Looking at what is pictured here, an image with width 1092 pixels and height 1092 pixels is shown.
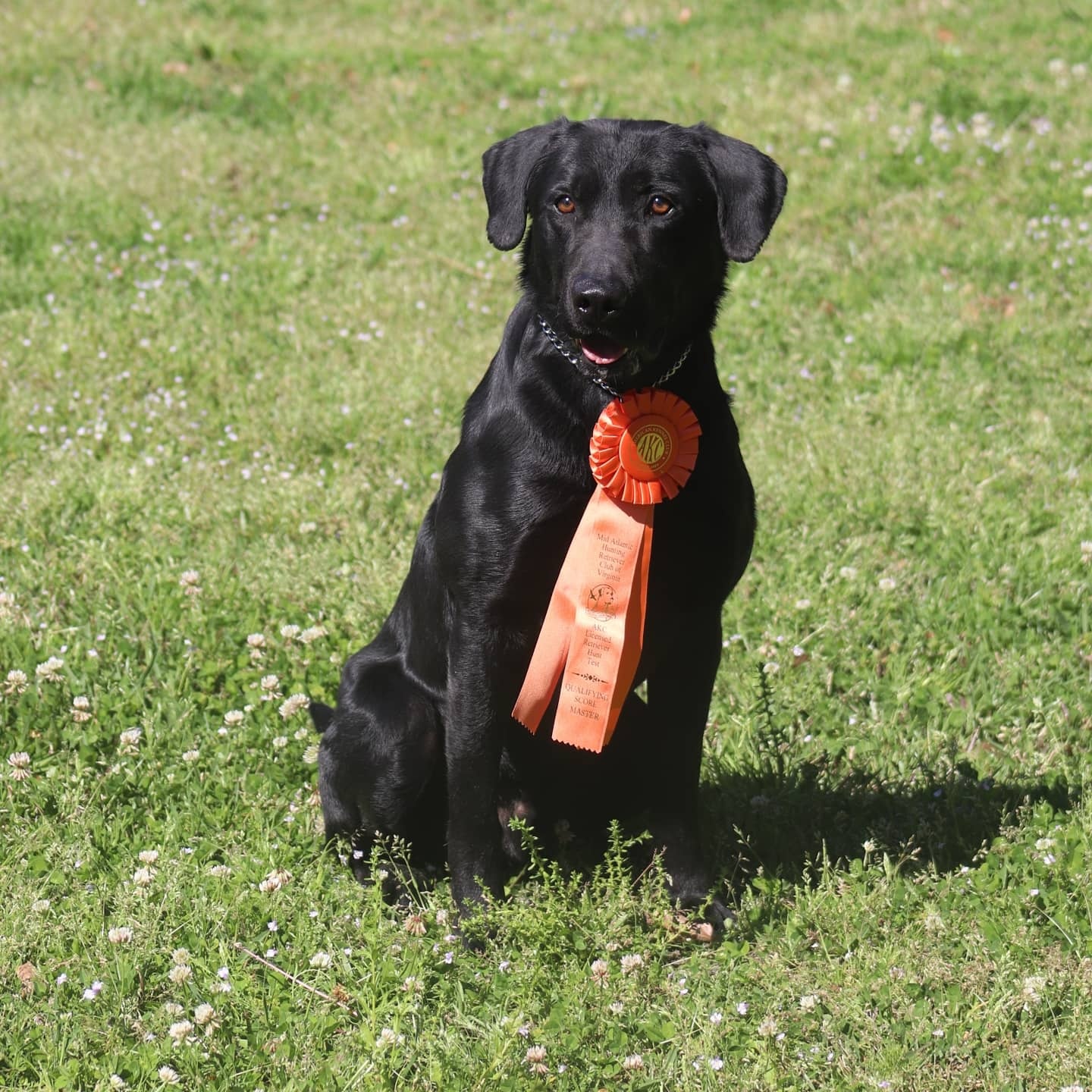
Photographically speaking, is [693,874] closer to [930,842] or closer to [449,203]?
[930,842]

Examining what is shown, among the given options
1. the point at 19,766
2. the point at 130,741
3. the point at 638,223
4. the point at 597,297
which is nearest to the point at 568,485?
the point at 597,297

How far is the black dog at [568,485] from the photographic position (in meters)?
3.23

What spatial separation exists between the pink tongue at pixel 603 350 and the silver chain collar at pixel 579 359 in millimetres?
59

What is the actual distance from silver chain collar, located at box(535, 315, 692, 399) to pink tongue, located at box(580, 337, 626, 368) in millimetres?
59

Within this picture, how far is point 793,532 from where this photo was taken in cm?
532

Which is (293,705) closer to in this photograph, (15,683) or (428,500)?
(15,683)

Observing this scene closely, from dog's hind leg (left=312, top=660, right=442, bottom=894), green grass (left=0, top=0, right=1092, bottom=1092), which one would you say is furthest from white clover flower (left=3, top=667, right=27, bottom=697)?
dog's hind leg (left=312, top=660, right=442, bottom=894)

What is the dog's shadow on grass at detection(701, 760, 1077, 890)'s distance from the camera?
3777mm

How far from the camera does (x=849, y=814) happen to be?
3938mm

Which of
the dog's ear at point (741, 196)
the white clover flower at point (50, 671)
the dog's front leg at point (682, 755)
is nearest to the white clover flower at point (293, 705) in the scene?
Answer: the white clover flower at point (50, 671)

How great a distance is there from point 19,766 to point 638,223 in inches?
92.4

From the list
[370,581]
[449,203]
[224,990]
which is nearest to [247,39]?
[449,203]

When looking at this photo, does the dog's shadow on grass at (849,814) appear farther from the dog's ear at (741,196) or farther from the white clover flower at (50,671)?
the white clover flower at (50,671)

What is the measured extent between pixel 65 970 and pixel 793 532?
10.3ft
